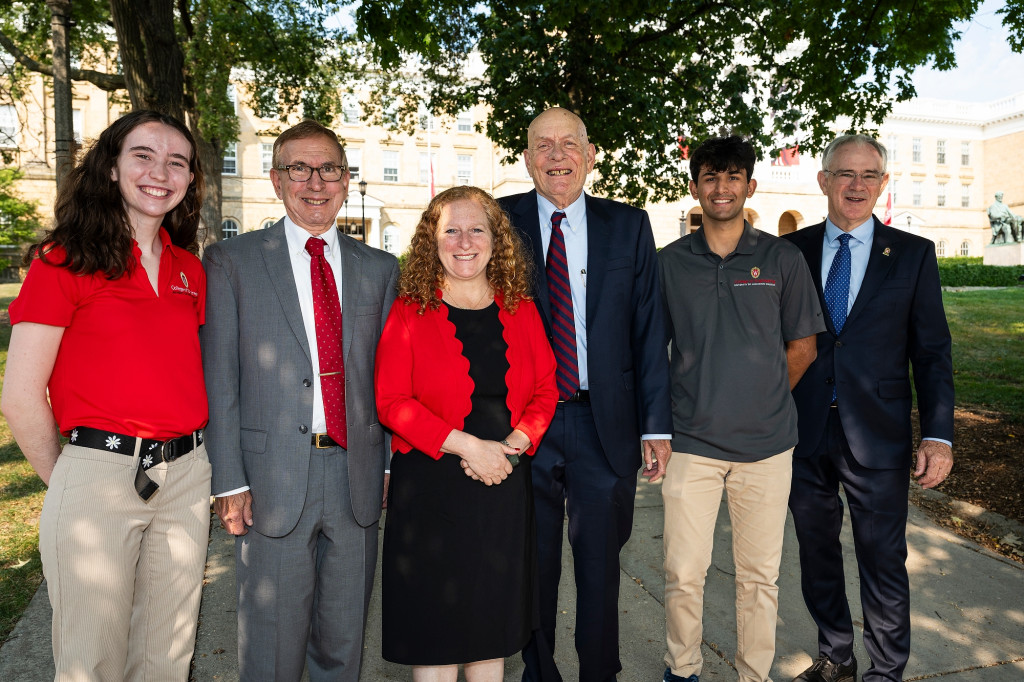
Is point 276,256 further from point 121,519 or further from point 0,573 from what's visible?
point 0,573

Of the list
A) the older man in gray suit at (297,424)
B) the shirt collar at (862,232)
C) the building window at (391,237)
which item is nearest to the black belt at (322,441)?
the older man in gray suit at (297,424)

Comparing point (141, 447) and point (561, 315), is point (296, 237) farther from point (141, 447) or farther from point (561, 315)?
point (561, 315)

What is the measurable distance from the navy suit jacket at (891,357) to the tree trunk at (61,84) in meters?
6.48

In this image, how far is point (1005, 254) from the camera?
3466cm

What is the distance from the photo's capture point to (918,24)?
7766 mm

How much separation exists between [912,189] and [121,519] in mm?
64585

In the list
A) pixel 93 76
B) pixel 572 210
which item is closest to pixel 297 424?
pixel 572 210

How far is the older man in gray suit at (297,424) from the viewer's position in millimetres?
2789

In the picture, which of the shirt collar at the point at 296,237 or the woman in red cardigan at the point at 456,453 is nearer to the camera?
the woman in red cardigan at the point at 456,453

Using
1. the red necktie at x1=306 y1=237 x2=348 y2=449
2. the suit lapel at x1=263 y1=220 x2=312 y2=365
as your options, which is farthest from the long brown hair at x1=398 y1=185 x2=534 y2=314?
the suit lapel at x1=263 y1=220 x2=312 y2=365

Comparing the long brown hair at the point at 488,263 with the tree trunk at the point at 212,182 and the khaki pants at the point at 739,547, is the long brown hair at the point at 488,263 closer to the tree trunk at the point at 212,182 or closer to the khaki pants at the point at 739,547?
the khaki pants at the point at 739,547

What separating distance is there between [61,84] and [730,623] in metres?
7.27

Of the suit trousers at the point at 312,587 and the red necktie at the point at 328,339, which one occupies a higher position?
the red necktie at the point at 328,339

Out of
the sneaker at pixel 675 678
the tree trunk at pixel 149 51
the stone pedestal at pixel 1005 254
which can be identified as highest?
the tree trunk at pixel 149 51
